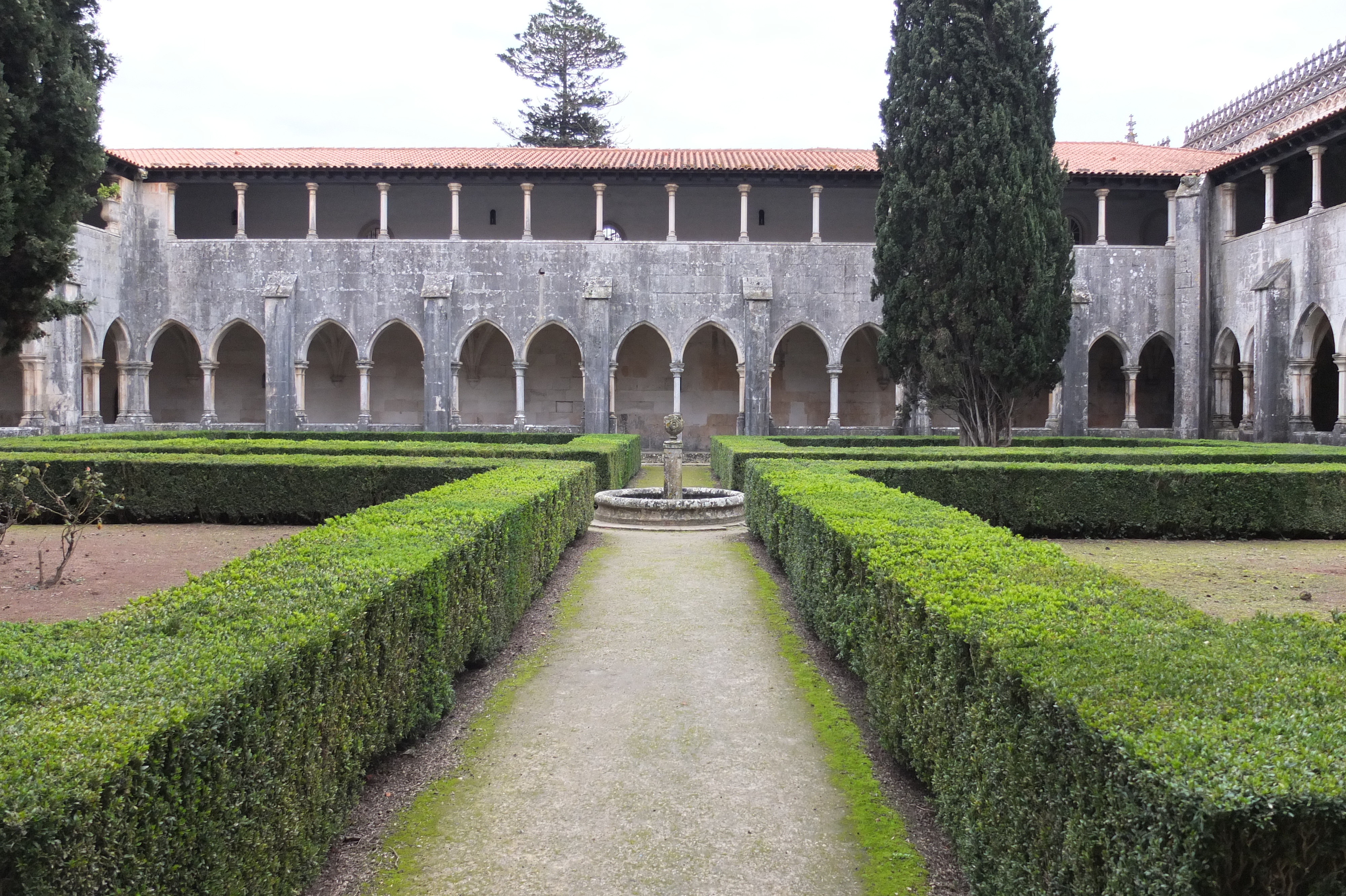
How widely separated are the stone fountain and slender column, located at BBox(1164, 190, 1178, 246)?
15.8 meters

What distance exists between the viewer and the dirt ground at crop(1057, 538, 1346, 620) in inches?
274

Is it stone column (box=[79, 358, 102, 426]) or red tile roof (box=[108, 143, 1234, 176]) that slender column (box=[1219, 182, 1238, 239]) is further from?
stone column (box=[79, 358, 102, 426])

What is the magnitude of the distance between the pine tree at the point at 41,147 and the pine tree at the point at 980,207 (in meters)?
13.2

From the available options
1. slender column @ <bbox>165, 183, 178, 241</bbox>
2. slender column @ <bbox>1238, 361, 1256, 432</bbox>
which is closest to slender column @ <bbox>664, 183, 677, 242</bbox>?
slender column @ <bbox>165, 183, 178, 241</bbox>

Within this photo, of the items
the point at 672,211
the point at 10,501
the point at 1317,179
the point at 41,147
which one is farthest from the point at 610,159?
the point at 10,501

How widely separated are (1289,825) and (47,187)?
10.1 meters

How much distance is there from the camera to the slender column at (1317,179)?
18297 millimetres

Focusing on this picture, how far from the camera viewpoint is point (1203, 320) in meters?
22.0

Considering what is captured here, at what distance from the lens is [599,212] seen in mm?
22359

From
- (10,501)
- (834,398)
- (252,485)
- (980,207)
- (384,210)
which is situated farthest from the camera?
(834,398)

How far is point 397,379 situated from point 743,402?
33.2ft

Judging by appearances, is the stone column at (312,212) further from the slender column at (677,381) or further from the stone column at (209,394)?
the slender column at (677,381)

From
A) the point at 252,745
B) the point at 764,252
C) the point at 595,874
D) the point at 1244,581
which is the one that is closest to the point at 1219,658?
the point at 595,874

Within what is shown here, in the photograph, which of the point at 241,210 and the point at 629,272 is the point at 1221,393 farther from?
the point at 241,210
